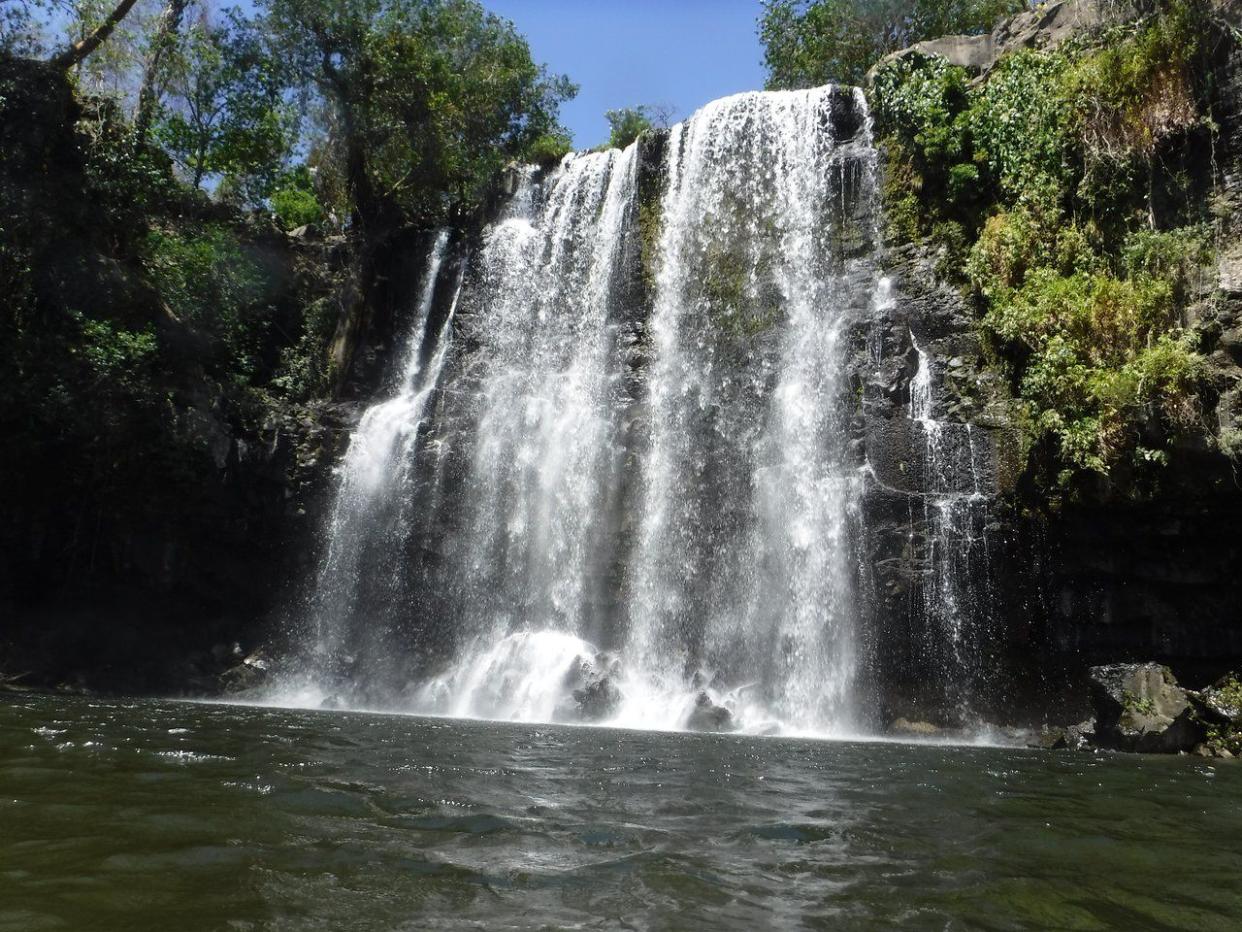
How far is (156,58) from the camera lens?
2244 cm

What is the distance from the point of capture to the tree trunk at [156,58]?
21297mm

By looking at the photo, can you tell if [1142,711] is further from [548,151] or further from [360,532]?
[548,151]

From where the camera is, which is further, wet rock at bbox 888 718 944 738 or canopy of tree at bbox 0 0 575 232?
canopy of tree at bbox 0 0 575 232

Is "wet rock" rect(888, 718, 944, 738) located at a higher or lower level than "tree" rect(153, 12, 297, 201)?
lower

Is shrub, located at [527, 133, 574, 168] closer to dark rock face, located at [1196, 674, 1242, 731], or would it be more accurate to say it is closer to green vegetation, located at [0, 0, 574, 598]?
green vegetation, located at [0, 0, 574, 598]

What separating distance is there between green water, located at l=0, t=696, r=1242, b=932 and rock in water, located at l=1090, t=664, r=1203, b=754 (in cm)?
310

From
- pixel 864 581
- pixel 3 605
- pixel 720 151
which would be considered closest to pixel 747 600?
pixel 864 581

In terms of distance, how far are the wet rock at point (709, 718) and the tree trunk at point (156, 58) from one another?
17.6m

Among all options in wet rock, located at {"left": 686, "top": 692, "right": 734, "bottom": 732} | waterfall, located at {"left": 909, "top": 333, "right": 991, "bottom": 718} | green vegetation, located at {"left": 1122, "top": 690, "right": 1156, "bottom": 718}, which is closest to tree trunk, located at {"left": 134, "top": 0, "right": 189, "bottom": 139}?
wet rock, located at {"left": 686, "top": 692, "right": 734, "bottom": 732}

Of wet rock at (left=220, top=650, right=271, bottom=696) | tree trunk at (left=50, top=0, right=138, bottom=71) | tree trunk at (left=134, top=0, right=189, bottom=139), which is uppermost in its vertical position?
tree trunk at (left=134, top=0, right=189, bottom=139)

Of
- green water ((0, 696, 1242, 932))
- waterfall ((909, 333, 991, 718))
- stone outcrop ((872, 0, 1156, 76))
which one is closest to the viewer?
green water ((0, 696, 1242, 932))

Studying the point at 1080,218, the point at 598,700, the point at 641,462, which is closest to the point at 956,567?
the point at 598,700

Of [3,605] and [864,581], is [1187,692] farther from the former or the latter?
[3,605]

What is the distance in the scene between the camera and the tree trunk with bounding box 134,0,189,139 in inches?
838
